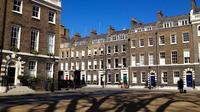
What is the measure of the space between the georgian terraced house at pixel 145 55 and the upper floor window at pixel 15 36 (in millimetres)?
27219

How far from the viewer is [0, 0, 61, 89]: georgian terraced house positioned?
24.5 meters

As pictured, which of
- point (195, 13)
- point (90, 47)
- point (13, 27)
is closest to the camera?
point (13, 27)

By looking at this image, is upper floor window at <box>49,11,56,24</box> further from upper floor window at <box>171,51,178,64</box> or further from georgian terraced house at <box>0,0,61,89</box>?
upper floor window at <box>171,51,178,64</box>

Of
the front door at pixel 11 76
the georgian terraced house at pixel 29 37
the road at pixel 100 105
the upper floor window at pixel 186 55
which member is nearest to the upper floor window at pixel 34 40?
the georgian terraced house at pixel 29 37

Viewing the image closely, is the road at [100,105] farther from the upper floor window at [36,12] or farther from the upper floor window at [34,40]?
the upper floor window at [36,12]

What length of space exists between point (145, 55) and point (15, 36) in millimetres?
27971

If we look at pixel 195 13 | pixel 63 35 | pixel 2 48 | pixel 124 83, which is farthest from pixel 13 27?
pixel 63 35

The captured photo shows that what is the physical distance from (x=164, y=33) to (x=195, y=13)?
22.5 feet

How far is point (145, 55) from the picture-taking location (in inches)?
1750

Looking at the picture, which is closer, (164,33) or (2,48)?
(2,48)

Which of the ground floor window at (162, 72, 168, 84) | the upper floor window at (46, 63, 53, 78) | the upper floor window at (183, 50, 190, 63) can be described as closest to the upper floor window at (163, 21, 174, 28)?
the upper floor window at (183, 50, 190, 63)

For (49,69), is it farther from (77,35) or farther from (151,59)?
Answer: (77,35)

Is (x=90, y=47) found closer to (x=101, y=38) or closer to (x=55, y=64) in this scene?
(x=101, y=38)

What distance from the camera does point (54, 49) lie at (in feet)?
101
